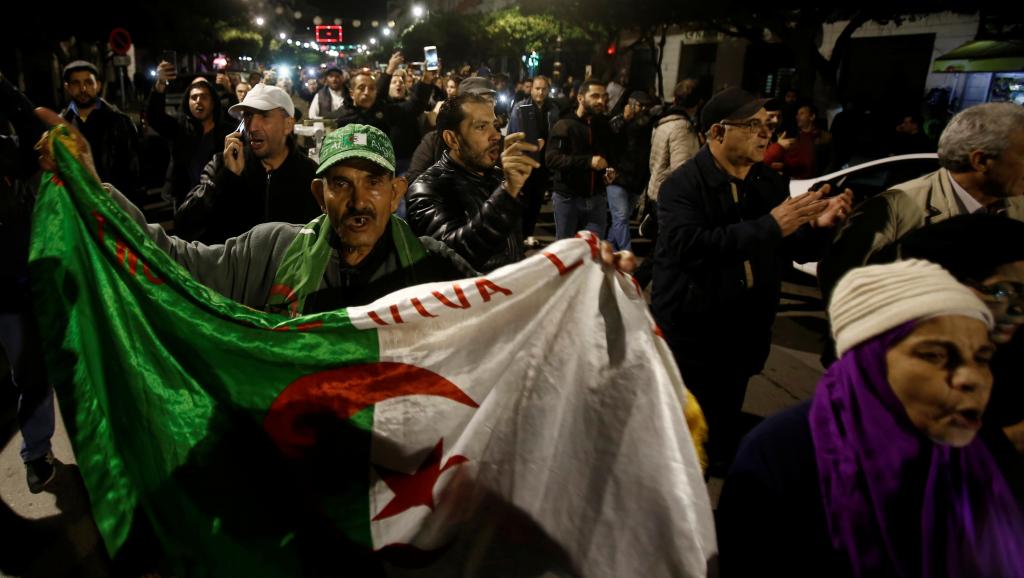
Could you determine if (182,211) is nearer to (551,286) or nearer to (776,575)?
(551,286)

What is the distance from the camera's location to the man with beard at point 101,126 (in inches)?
228

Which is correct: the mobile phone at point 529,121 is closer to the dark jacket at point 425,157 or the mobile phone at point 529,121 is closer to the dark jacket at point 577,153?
the dark jacket at point 577,153

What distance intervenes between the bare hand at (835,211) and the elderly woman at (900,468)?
1325 millimetres

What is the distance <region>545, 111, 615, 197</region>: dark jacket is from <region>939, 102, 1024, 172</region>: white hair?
4012 mm

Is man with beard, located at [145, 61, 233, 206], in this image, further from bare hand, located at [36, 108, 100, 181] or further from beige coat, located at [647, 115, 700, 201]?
beige coat, located at [647, 115, 700, 201]

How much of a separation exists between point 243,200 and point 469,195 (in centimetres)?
154

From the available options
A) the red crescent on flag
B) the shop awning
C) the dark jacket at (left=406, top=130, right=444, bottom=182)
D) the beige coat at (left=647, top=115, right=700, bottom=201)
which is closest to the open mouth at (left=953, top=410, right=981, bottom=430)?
the red crescent on flag

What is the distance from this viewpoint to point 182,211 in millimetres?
4012

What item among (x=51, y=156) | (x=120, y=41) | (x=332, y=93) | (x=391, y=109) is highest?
(x=120, y=41)

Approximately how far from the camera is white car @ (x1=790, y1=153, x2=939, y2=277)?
741cm

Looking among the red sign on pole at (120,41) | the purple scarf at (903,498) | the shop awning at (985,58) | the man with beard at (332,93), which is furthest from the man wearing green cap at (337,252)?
the shop awning at (985,58)

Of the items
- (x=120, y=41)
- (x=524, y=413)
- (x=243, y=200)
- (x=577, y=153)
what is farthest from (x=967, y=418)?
(x=120, y=41)

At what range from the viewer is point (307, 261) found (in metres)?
2.66

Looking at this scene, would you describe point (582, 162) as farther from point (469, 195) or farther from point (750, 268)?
point (750, 268)
